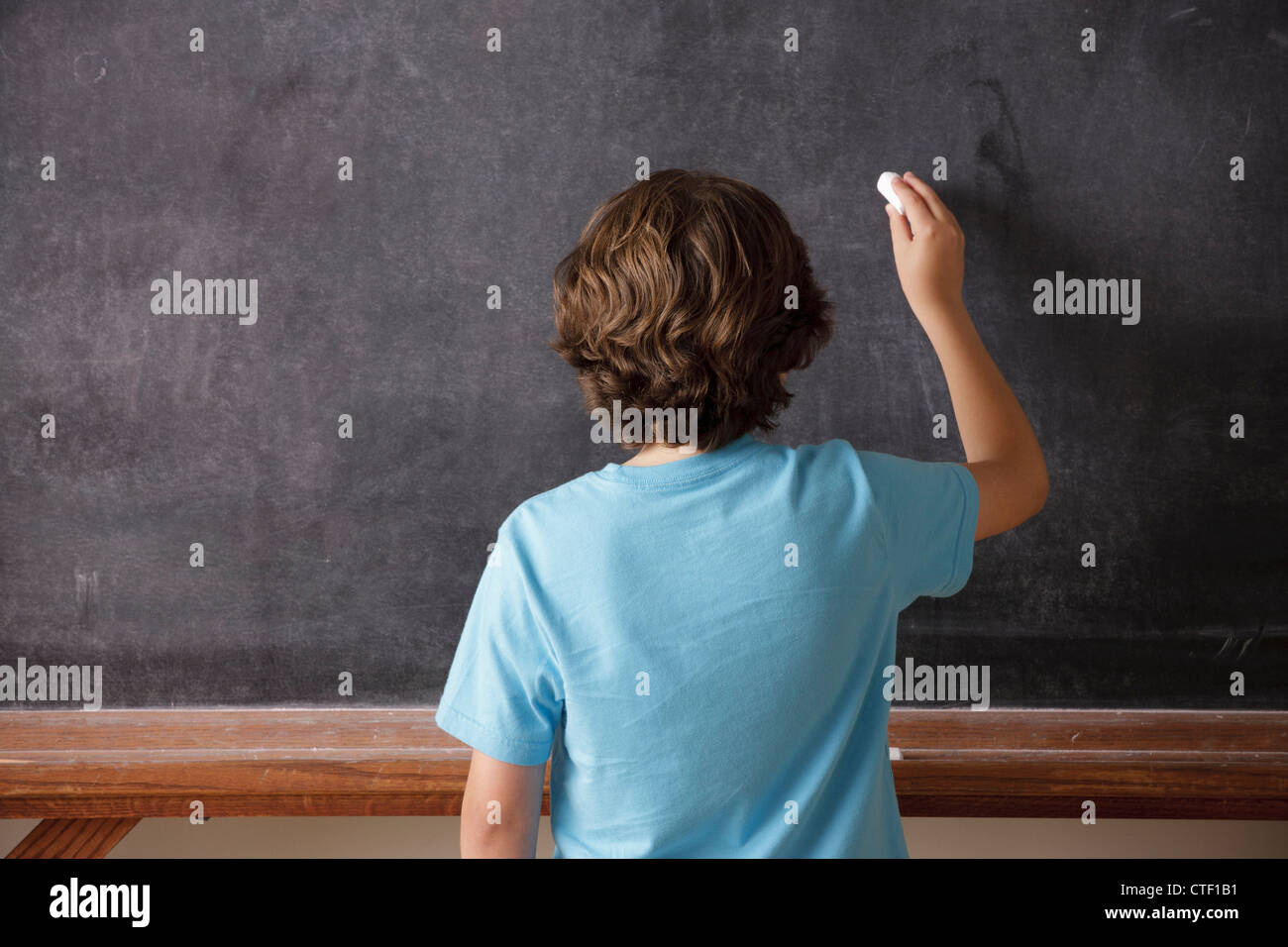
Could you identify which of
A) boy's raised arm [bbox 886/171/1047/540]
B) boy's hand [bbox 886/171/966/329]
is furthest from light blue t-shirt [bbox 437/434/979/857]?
boy's hand [bbox 886/171/966/329]

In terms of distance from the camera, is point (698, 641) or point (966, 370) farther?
point (966, 370)

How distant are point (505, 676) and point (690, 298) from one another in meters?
0.34

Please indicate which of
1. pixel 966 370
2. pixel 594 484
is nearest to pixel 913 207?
pixel 966 370

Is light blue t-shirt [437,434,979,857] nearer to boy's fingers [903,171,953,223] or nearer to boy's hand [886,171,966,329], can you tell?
boy's hand [886,171,966,329]

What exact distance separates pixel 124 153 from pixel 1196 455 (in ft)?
4.89

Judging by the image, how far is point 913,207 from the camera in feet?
3.62

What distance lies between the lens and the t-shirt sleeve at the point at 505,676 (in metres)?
0.69

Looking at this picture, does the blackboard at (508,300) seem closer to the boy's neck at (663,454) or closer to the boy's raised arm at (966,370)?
the boy's raised arm at (966,370)

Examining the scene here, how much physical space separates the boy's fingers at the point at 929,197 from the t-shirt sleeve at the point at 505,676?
0.74m

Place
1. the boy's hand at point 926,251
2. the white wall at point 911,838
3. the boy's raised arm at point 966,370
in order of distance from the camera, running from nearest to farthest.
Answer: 1. the boy's raised arm at point 966,370
2. the boy's hand at point 926,251
3. the white wall at point 911,838

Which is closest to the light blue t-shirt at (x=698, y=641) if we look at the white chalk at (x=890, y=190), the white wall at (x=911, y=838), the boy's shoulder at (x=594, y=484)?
the boy's shoulder at (x=594, y=484)

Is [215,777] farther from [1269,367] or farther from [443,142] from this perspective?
[1269,367]

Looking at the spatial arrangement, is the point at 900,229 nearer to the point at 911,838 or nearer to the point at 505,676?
the point at 505,676
